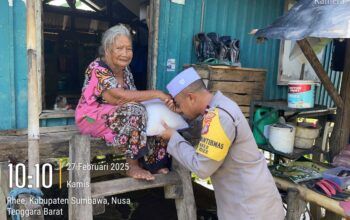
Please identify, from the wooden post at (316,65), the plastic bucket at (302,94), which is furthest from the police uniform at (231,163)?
the wooden post at (316,65)

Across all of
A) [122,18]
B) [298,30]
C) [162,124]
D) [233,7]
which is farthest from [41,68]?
[122,18]

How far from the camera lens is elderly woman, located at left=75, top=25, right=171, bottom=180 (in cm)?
263

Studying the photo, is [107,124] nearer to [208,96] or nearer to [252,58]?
[208,96]

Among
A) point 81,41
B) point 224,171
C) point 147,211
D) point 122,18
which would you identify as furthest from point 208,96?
point 81,41

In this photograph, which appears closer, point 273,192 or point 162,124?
point 273,192

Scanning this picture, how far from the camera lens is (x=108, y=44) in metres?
2.79

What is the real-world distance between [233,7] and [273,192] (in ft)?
9.64

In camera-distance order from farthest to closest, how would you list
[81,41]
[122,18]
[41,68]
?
[81,41] → [122,18] → [41,68]

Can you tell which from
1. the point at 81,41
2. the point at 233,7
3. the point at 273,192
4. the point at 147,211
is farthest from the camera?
the point at 81,41

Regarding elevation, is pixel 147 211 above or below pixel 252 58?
below

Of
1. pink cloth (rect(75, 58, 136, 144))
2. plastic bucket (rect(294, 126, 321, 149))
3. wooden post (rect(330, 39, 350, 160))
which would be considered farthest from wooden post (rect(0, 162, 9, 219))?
wooden post (rect(330, 39, 350, 160))

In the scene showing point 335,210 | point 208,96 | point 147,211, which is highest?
point 208,96

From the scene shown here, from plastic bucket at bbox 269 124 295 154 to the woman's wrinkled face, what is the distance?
1716mm

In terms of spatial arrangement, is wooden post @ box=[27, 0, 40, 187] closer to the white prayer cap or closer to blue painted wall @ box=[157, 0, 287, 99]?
→ the white prayer cap
